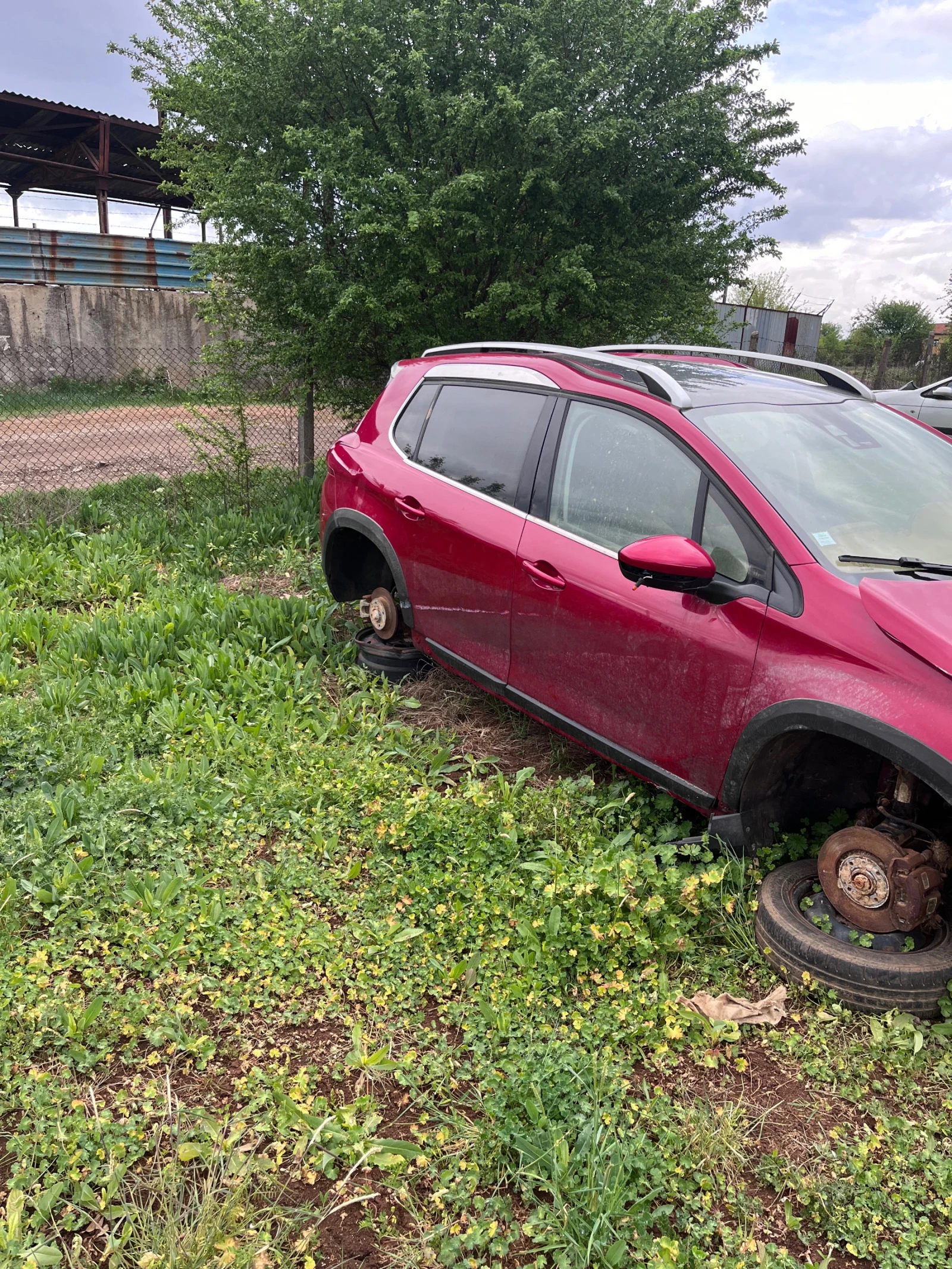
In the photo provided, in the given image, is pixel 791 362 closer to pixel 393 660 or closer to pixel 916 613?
pixel 916 613

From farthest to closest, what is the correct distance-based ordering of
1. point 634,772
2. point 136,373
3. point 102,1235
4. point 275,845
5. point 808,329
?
point 808,329
point 136,373
point 275,845
point 634,772
point 102,1235

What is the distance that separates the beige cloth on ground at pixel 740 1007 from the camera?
8.79ft

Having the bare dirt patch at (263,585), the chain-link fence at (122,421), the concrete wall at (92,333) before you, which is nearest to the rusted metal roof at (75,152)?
the concrete wall at (92,333)

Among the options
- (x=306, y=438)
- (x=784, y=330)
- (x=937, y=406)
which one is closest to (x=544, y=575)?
(x=306, y=438)

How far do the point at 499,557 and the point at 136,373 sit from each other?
1465 cm

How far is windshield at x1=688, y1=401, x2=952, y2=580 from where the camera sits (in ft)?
9.57

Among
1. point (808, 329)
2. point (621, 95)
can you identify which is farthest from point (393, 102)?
point (808, 329)

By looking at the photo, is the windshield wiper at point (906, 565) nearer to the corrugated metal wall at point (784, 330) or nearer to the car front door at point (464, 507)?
the car front door at point (464, 507)

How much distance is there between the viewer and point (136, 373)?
1631 centimetres

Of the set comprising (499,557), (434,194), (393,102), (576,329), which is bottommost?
(499,557)

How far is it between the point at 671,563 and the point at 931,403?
8957 mm

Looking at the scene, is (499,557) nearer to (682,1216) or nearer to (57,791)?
(57,791)

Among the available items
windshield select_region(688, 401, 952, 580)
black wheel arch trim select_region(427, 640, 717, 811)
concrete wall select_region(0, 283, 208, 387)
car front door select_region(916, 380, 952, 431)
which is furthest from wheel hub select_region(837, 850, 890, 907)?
concrete wall select_region(0, 283, 208, 387)

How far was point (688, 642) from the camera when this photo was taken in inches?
116
